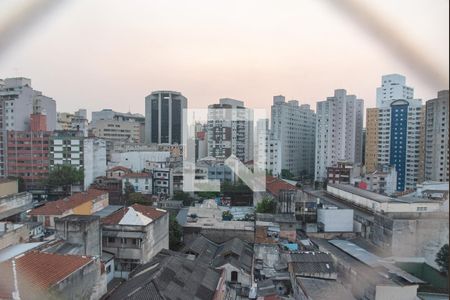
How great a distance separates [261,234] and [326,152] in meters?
7.98

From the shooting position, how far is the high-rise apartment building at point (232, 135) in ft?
42.9

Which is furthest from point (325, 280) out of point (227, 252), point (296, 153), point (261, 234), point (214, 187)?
point (296, 153)

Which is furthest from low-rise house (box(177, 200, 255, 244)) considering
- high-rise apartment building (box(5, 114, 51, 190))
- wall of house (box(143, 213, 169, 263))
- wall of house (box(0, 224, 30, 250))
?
high-rise apartment building (box(5, 114, 51, 190))

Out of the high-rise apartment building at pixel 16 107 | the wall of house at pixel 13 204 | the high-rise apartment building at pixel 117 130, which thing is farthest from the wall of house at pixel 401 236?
the high-rise apartment building at pixel 117 130

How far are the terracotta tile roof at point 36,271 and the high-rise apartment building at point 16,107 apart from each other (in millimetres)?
8343

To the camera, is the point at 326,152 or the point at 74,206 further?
the point at 326,152

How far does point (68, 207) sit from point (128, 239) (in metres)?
1.70

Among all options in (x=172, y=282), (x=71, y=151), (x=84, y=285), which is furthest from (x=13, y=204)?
(x=172, y=282)

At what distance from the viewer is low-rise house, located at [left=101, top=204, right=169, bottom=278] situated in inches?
158

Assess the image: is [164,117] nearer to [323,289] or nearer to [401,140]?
[401,140]

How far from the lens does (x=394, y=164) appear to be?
11.2 metres

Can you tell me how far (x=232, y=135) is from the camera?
43.0 ft

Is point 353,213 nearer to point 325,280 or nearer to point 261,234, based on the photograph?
point 261,234

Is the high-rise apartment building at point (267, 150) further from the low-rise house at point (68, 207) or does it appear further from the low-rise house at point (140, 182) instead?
the low-rise house at point (68, 207)
